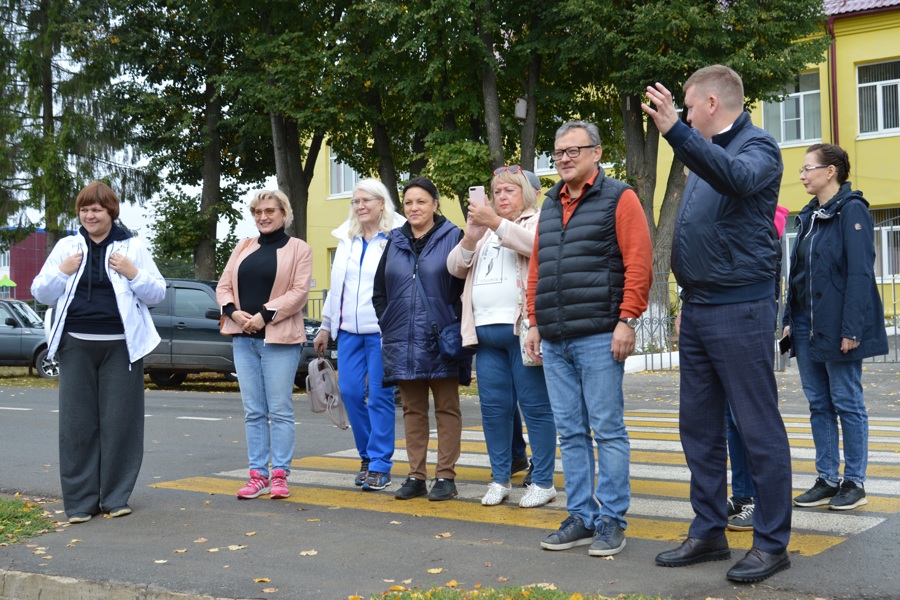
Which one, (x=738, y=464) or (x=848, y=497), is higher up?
(x=738, y=464)

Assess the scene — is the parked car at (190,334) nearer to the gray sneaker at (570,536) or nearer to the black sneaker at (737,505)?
the black sneaker at (737,505)

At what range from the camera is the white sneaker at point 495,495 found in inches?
269

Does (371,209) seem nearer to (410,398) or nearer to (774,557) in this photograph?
(410,398)

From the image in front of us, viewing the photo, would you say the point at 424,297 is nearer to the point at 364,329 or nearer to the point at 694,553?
the point at 364,329

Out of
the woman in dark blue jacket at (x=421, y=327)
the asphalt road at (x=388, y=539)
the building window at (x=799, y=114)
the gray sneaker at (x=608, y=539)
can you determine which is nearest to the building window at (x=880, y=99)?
the building window at (x=799, y=114)

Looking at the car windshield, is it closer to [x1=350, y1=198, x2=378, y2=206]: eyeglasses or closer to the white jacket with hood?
the white jacket with hood

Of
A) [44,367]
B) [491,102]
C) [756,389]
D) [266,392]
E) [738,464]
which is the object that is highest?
[491,102]

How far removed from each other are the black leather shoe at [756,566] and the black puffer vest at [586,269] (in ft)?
4.21

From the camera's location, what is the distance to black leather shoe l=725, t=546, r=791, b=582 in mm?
4781

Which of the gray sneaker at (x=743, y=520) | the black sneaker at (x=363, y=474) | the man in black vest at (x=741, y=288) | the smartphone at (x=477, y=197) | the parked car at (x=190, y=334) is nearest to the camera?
the man in black vest at (x=741, y=288)

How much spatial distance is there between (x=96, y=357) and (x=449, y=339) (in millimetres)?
2238

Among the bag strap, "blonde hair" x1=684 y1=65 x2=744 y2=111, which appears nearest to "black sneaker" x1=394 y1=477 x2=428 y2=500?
the bag strap

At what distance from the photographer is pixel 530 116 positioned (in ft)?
77.2

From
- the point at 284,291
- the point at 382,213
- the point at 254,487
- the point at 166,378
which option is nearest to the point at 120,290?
the point at 284,291
